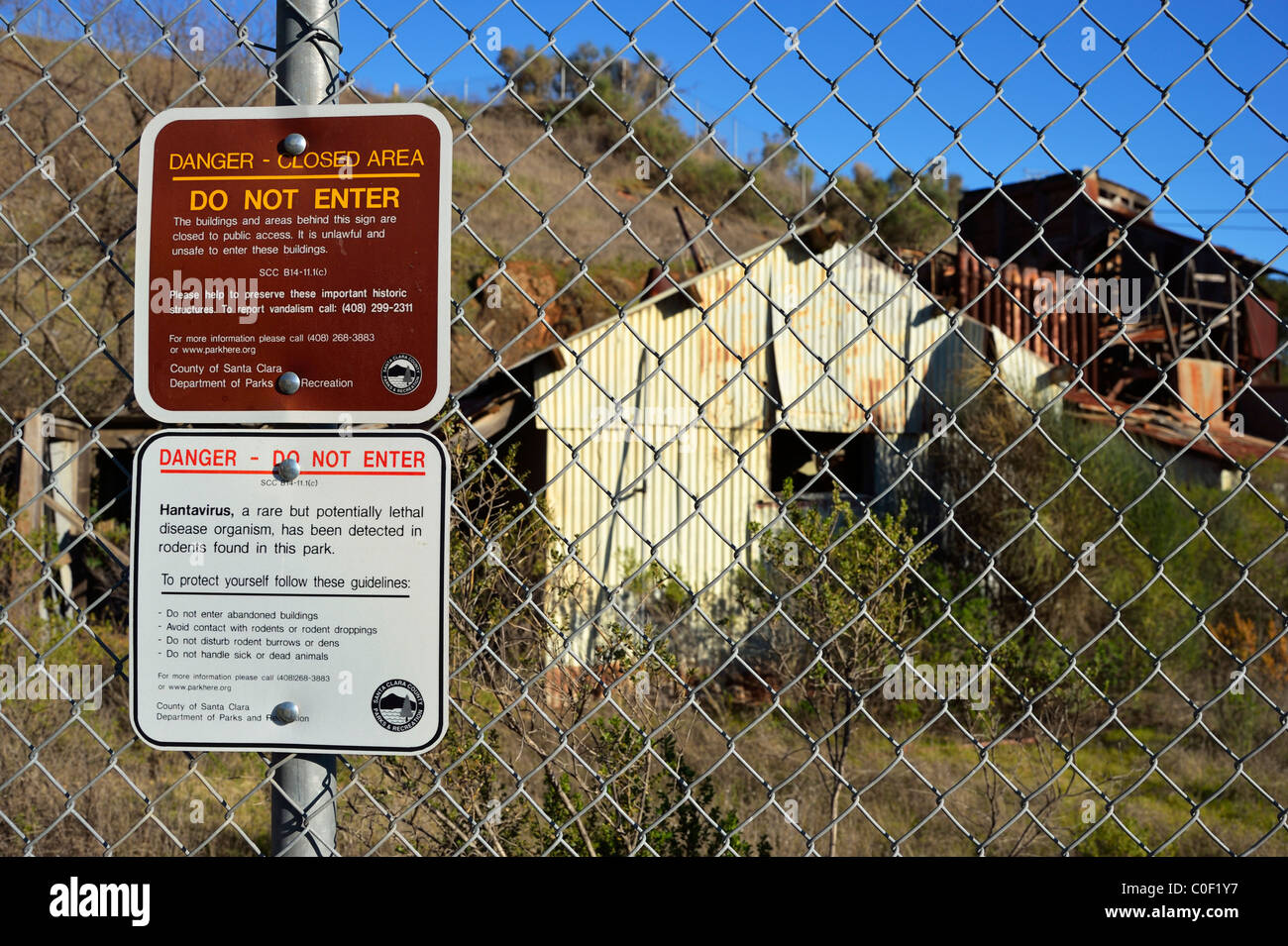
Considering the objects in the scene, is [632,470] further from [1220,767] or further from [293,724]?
[293,724]

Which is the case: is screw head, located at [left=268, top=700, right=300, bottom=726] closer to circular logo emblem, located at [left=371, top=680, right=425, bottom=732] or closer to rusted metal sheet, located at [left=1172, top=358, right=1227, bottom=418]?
circular logo emblem, located at [left=371, top=680, right=425, bottom=732]

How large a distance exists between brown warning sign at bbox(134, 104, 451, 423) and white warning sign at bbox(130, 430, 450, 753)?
7cm

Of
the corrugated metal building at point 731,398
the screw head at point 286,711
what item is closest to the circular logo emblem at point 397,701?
the screw head at point 286,711

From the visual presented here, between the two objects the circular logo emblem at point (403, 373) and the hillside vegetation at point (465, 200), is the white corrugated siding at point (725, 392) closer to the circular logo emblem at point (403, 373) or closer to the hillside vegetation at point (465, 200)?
the hillside vegetation at point (465, 200)

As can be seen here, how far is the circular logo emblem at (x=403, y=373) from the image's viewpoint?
1.35 meters

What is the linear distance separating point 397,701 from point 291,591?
0.74 feet

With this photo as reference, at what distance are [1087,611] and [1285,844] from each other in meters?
4.30

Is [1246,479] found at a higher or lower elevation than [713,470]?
lower

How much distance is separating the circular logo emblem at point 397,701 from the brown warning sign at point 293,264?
391mm

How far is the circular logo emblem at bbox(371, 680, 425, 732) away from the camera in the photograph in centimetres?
134

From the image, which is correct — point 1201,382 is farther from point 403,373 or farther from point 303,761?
point 303,761

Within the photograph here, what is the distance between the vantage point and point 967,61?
1564mm

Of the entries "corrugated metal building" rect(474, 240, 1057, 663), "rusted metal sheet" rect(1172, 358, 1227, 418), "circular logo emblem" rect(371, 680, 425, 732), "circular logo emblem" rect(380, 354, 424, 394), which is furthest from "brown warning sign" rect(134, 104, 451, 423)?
"rusted metal sheet" rect(1172, 358, 1227, 418)
